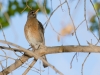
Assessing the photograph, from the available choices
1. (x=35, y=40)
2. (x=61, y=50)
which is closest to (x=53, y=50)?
(x=61, y=50)

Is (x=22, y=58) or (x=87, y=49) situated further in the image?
(x=22, y=58)

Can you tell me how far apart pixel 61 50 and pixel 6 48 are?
2.03ft

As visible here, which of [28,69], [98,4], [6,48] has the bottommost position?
[28,69]

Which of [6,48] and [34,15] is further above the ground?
[34,15]

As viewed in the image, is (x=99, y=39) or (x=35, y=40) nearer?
(x=99, y=39)

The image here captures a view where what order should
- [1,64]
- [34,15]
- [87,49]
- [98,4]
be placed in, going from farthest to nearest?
[34,15] < [98,4] < [87,49] < [1,64]

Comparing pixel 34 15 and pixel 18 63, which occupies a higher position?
pixel 34 15

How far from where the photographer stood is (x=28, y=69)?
347 cm

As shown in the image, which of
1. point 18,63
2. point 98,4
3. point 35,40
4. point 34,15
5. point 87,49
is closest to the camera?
point 87,49

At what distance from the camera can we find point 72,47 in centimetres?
351

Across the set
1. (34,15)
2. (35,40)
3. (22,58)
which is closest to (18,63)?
(22,58)

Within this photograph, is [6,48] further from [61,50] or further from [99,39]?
[99,39]

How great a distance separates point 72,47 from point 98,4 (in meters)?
0.96

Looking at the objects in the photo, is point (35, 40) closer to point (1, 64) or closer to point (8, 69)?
point (8, 69)
